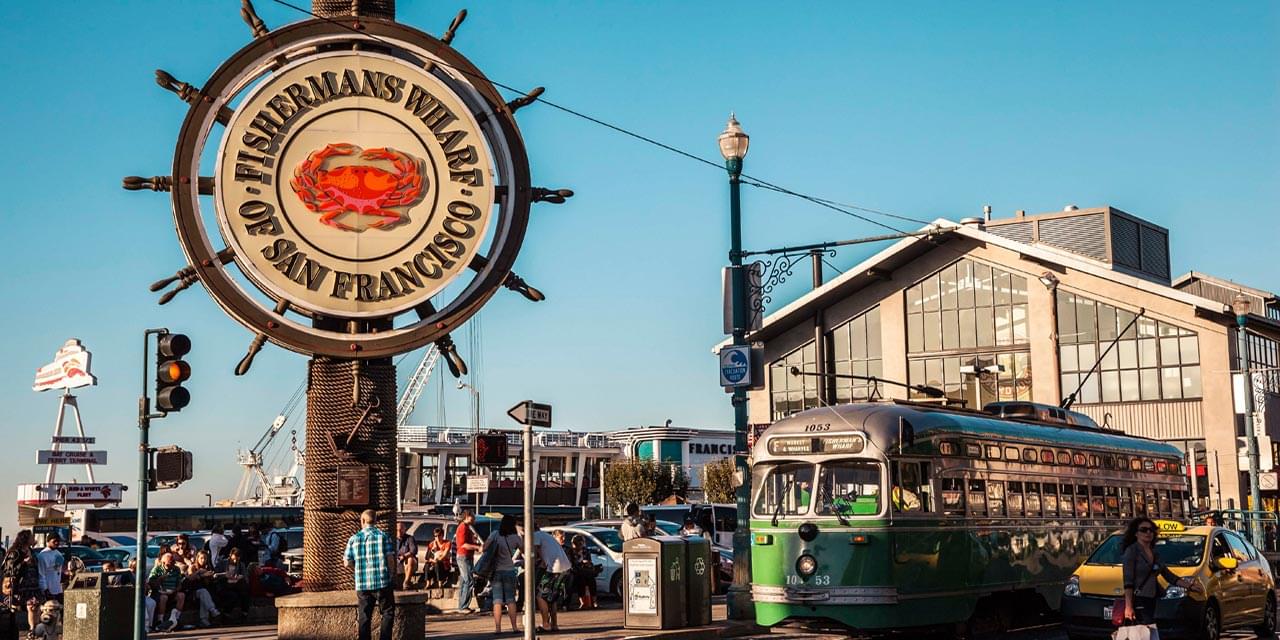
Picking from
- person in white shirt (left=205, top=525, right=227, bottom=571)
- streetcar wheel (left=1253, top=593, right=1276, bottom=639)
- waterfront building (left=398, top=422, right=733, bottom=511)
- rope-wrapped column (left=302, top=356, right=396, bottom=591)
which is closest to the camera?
rope-wrapped column (left=302, top=356, right=396, bottom=591)

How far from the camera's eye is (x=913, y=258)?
58.6m

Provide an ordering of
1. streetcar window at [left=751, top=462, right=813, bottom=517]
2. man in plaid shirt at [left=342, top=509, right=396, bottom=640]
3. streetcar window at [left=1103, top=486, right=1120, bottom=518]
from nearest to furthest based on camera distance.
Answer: man in plaid shirt at [left=342, top=509, right=396, bottom=640]
streetcar window at [left=751, top=462, right=813, bottom=517]
streetcar window at [left=1103, top=486, right=1120, bottom=518]

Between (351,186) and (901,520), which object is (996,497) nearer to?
(901,520)

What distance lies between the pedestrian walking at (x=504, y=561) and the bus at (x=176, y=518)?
3952cm

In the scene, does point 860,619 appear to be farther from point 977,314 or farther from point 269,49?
point 977,314

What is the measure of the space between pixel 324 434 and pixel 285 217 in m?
2.77

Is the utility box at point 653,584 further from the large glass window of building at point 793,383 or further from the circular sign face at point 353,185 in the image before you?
the large glass window of building at point 793,383

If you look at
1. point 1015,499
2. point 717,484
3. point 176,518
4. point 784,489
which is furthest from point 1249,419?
point 717,484

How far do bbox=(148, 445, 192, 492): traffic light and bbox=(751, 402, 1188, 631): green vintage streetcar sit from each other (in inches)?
294

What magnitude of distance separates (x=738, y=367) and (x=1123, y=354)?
35265 millimetres

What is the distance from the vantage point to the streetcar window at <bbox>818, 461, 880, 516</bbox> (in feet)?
62.6

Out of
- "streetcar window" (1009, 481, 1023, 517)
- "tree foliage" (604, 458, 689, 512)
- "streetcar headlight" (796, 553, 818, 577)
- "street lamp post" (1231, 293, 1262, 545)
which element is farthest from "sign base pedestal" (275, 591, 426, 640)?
"tree foliage" (604, 458, 689, 512)

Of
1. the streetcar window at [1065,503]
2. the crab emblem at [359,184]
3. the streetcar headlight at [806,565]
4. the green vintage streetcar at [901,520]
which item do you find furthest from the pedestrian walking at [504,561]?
the streetcar window at [1065,503]

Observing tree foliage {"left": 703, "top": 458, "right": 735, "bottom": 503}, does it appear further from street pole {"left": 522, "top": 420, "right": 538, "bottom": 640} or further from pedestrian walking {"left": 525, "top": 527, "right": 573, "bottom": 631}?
street pole {"left": 522, "top": 420, "right": 538, "bottom": 640}
